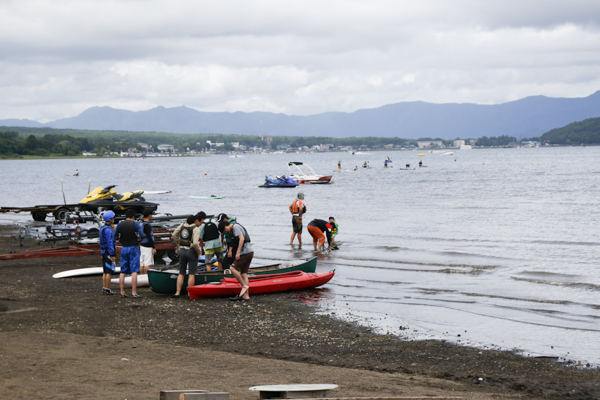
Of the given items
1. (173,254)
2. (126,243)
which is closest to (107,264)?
(126,243)

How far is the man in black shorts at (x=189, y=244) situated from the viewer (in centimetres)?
1238

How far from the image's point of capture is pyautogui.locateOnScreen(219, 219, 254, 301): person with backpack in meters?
12.0

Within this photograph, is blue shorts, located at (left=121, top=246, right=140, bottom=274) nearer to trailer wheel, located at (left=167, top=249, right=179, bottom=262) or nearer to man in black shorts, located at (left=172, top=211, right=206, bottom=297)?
man in black shorts, located at (left=172, top=211, right=206, bottom=297)

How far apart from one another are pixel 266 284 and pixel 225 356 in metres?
4.83

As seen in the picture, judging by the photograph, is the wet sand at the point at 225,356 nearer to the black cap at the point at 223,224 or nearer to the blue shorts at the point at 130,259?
the blue shorts at the point at 130,259

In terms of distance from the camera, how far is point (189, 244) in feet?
41.0

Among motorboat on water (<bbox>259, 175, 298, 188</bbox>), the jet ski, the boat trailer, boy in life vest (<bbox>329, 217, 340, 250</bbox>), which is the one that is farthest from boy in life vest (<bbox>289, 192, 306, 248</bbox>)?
motorboat on water (<bbox>259, 175, 298, 188</bbox>)

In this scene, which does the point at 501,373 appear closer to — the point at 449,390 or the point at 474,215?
the point at 449,390

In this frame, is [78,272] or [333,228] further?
[333,228]

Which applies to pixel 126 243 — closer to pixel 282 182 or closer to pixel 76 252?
pixel 76 252

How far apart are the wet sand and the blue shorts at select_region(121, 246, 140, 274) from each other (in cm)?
76

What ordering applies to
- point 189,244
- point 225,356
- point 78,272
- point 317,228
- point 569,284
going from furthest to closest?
point 317,228 < point 78,272 < point 569,284 < point 189,244 < point 225,356

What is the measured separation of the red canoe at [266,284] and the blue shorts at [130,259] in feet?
4.56

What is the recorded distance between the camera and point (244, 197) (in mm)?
50750
